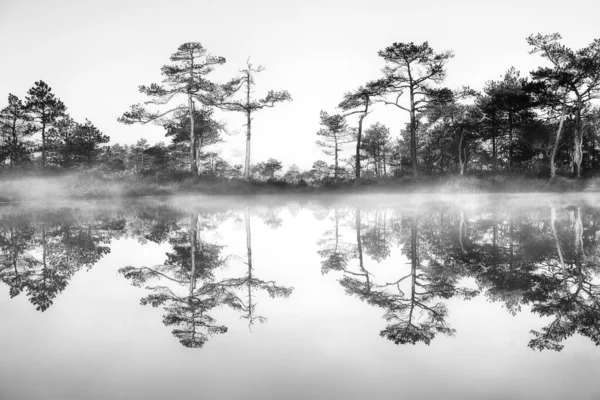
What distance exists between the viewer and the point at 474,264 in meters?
3.92

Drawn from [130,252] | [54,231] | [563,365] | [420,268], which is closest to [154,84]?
[54,231]

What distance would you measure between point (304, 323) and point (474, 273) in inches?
81.2

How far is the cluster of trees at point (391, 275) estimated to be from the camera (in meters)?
2.38

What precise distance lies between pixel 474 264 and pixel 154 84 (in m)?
26.2

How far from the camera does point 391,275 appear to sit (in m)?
3.67

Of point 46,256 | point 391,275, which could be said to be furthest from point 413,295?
point 46,256

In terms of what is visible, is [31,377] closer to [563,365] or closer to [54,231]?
[563,365]

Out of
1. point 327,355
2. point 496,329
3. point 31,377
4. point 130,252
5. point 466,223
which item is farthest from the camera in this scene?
point 466,223

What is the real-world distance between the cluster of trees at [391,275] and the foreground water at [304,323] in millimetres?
23

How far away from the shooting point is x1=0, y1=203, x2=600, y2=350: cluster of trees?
2.38 m

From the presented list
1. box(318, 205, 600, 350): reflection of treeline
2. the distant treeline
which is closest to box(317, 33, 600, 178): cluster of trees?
the distant treeline

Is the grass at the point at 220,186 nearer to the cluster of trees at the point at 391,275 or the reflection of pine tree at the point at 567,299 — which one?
the cluster of trees at the point at 391,275

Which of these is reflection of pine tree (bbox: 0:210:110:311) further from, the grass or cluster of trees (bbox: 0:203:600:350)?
the grass

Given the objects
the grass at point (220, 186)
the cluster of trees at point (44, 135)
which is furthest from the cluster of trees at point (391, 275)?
the cluster of trees at point (44, 135)
